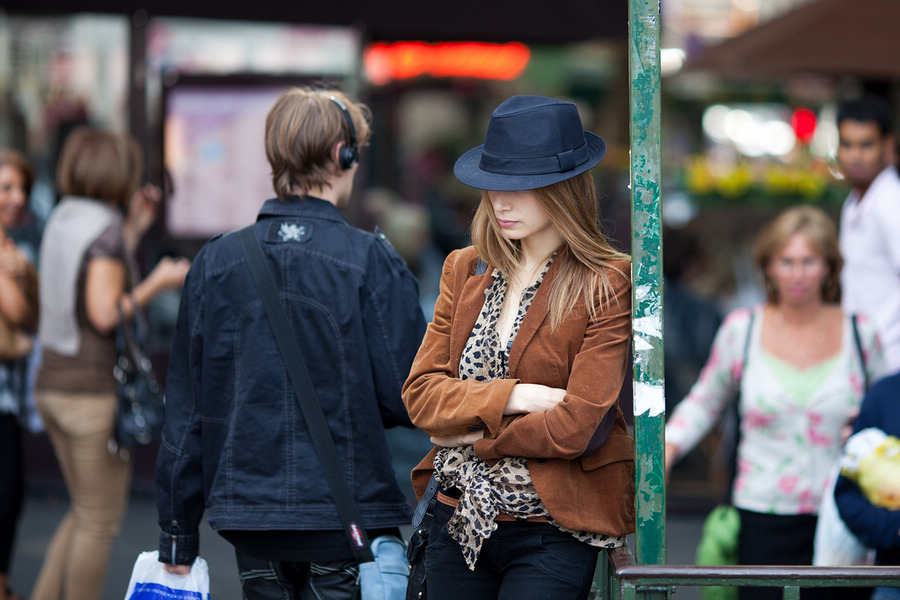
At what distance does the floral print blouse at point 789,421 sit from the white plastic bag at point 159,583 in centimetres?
161

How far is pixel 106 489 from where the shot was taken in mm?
4375

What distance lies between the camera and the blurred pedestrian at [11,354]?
14.9ft

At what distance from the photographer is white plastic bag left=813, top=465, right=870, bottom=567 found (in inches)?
127

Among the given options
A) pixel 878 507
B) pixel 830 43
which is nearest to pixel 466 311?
pixel 878 507

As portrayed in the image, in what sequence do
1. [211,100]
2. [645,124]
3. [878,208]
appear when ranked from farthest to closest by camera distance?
[211,100] → [878,208] → [645,124]

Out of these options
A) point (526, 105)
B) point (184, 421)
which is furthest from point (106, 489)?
point (526, 105)

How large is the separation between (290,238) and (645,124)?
110 cm

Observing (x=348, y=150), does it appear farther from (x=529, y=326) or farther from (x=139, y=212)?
(x=139, y=212)

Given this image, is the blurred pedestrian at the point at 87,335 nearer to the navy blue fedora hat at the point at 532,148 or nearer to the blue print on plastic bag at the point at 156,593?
the blue print on plastic bag at the point at 156,593

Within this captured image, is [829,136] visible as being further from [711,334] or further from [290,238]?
[290,238]

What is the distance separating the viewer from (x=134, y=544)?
6.03 metres

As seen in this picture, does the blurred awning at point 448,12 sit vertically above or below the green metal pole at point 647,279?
above

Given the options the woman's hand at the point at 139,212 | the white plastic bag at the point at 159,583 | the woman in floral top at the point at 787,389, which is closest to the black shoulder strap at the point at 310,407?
the white plastic bag at the point at 159,583

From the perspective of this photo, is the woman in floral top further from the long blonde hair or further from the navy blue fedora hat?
the navy blue fedora hat
